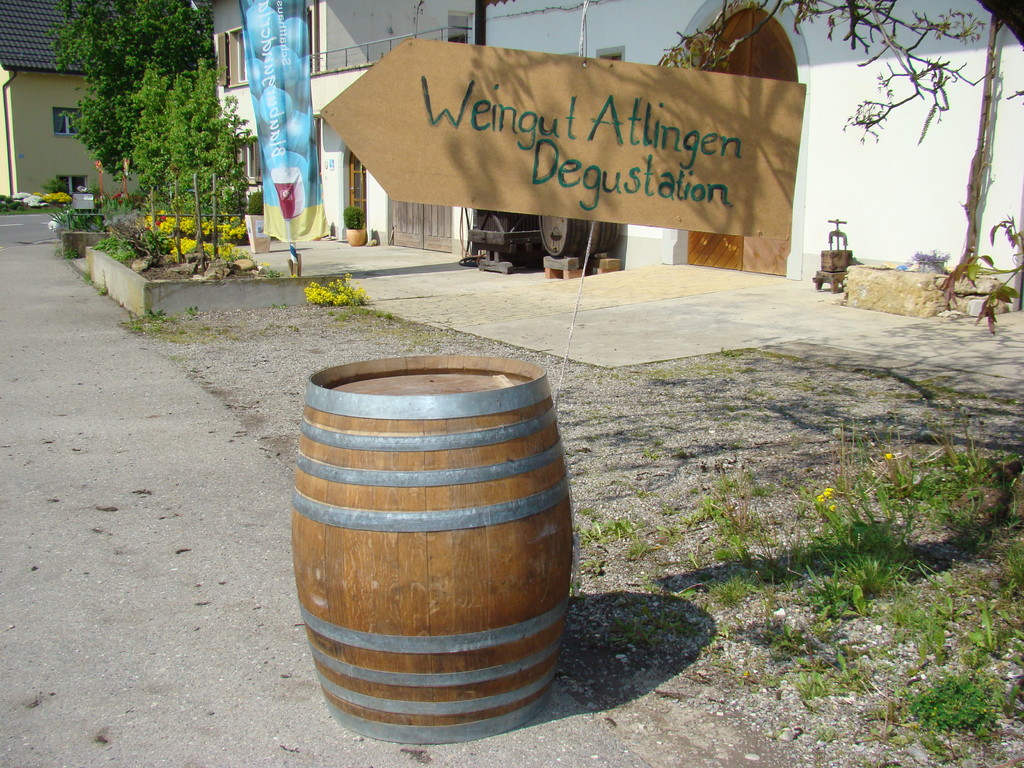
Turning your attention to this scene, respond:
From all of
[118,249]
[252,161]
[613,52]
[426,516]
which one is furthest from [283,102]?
[252,161]

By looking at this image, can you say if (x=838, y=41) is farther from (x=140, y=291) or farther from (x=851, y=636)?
(x=851, y=636)

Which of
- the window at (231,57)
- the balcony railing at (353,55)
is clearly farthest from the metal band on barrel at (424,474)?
the window at (231,57)

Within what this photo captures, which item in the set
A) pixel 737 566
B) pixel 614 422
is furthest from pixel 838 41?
pixel 737 566

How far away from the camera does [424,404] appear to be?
2.59 metres

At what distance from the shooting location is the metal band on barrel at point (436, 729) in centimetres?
280

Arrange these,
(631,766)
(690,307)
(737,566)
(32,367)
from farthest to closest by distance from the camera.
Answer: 1. (690,307)
2. (32,367)
3. (737,566)
4. (631,766)

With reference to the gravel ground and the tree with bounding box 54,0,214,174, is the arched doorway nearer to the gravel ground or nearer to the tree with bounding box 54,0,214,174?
the gravel ground

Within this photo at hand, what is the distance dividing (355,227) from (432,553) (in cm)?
1925

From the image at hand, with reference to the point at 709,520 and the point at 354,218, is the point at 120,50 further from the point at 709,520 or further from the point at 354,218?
the point at 709,520

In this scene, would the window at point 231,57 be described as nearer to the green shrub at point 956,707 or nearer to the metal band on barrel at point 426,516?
the metal band on barrel at point 426,516

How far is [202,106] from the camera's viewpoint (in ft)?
41.6

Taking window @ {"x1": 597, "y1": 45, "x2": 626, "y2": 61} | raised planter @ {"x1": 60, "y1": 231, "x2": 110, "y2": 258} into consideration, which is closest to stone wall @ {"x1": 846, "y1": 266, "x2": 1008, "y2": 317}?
window @ {"x1": 597, "y1": 45, "x2": 626, "y2": 61}

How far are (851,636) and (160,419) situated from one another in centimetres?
495

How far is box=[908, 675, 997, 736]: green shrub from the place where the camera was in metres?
2.76
